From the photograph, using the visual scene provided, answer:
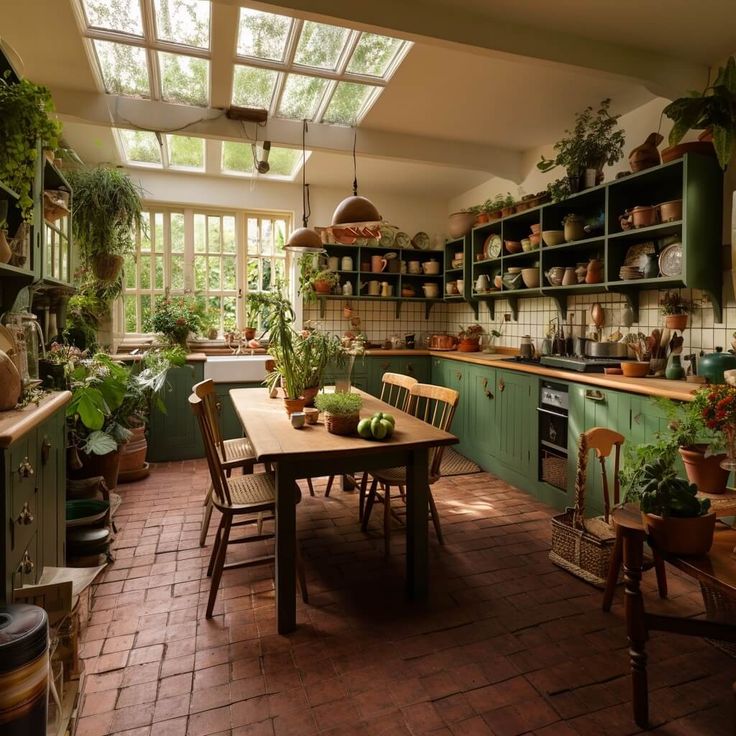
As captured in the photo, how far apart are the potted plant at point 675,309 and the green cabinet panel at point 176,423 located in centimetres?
404

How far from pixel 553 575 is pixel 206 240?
4.91m

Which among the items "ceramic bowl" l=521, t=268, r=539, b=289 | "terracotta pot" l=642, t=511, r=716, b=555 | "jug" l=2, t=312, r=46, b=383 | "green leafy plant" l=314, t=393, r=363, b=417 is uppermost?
"ceramic bowl" l=521, t=268, r=539, b=289

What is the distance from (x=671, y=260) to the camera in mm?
3244

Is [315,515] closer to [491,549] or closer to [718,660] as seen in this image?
[491,549]

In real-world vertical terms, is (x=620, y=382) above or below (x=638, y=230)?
below

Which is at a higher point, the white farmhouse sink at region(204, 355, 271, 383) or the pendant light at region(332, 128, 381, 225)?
the pendant light at region(332, 128, 381, 225)

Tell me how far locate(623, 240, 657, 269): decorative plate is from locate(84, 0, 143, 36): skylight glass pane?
3.67 meters

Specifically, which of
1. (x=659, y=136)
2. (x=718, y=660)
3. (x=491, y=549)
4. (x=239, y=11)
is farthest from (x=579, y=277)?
(x=239, y=11)

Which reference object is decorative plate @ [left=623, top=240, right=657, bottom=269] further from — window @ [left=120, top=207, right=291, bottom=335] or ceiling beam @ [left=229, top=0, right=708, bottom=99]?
window @ [left=120, top=207, right=291, bottom=335]

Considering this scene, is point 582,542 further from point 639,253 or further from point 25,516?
point 25,516

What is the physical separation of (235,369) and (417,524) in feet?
10.2

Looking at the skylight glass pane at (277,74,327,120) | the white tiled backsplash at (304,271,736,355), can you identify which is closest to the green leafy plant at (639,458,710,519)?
the white tiled backsplash at (304,271,736,355)

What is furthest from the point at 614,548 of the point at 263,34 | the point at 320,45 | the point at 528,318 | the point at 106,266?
the point at 106,266

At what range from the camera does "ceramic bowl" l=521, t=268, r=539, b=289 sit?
4465 millimetres
